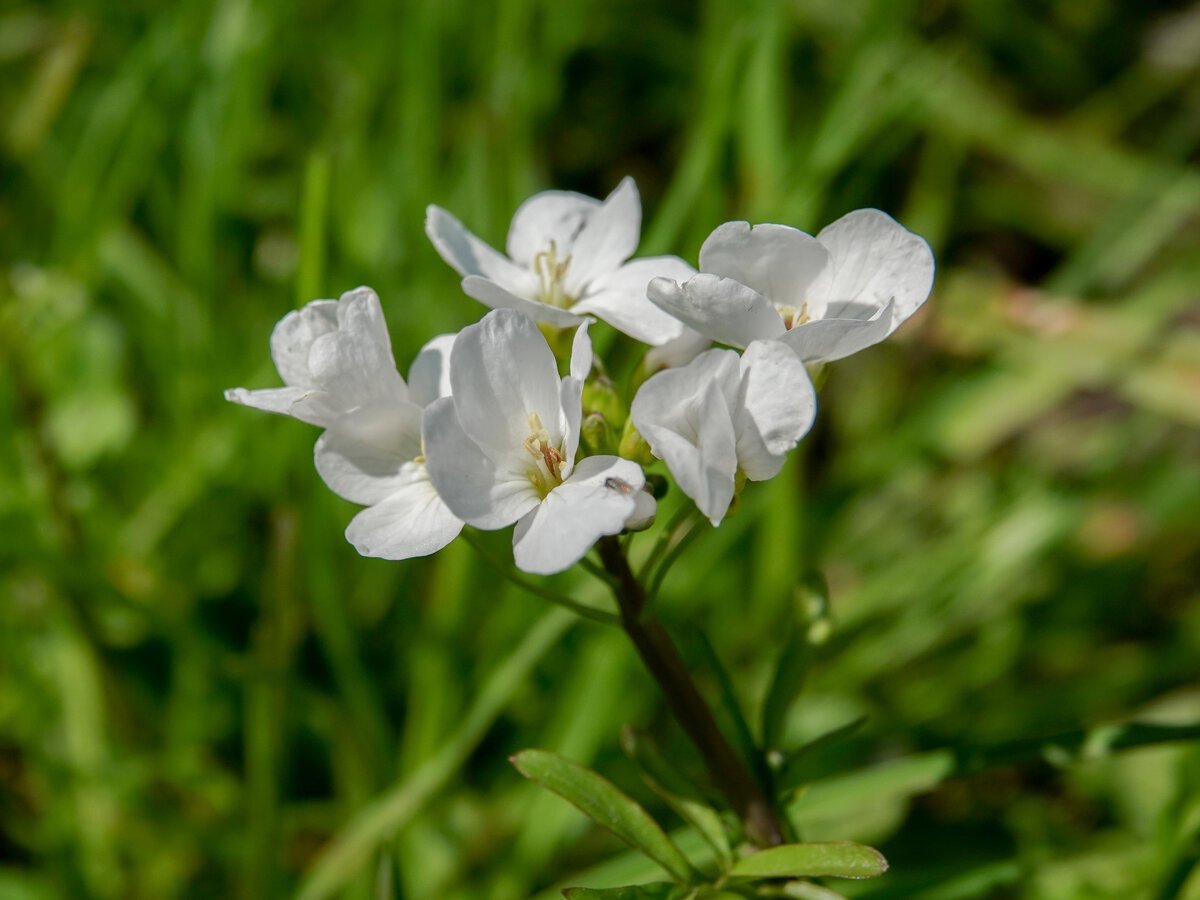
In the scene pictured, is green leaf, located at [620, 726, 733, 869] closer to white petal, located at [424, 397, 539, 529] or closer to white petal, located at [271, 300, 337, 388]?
white petal, located at [424, 397, 539, 529]

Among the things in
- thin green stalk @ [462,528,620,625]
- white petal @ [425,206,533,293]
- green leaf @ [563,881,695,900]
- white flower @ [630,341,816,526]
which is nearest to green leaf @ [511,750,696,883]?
green leaf @ [563,881,695,900]

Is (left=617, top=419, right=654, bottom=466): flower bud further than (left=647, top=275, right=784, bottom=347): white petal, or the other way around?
(left=617, top=419, right=654, bottom=466): flower bud

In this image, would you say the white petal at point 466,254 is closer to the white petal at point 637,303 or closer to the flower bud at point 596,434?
the white petal at point 637,303

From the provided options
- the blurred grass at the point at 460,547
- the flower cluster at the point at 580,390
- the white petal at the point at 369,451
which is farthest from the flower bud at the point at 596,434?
the blurred grass at the point at 460,547

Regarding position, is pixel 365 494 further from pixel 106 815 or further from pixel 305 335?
pixel 106 815

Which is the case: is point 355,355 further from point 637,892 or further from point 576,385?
point 637,892
